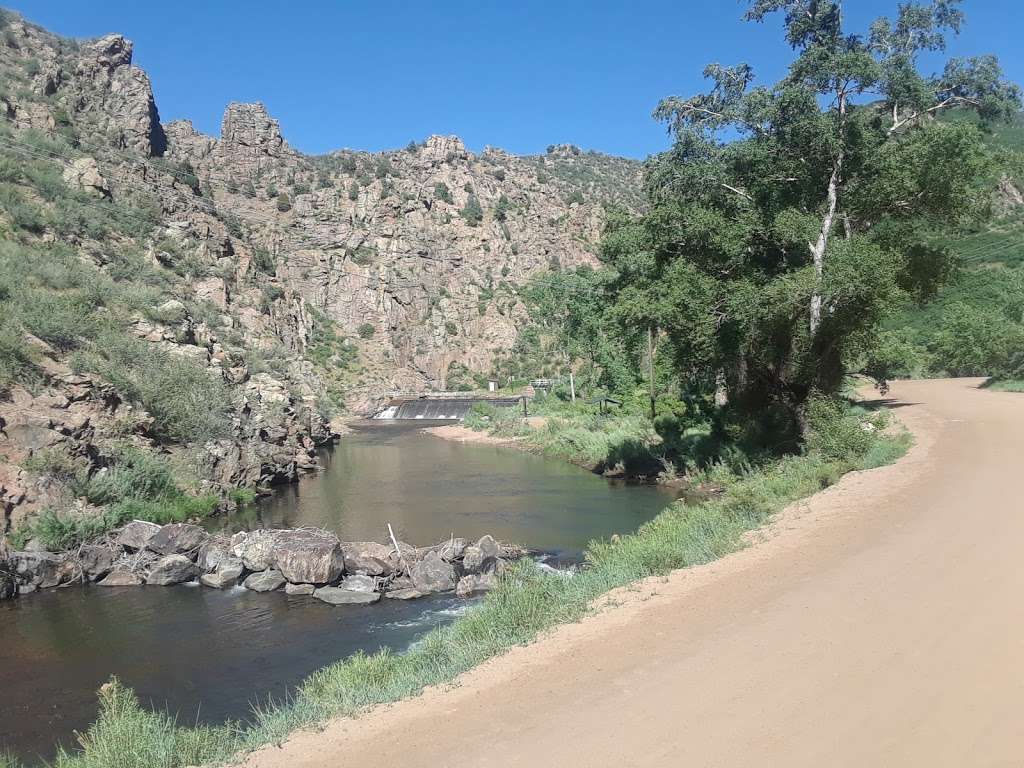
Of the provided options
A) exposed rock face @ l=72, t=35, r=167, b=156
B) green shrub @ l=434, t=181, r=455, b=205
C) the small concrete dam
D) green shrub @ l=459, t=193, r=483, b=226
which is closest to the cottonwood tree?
the small concrete dam

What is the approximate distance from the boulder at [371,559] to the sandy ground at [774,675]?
25.9 ft

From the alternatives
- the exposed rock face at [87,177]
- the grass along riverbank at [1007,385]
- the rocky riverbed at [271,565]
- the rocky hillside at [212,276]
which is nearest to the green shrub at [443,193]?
the rocky hillside at [212,276]

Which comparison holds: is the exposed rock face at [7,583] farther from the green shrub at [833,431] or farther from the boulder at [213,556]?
the green shrub at [833,431]

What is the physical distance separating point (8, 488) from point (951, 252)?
2630 centimetres

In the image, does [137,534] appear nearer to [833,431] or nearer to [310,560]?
[310,560]

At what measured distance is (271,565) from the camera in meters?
16.1

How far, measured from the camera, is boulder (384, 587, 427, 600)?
1462 cm

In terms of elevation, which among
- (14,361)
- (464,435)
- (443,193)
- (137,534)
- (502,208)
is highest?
(443,193)

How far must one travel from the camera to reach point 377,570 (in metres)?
15.5

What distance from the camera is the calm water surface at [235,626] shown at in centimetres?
1023

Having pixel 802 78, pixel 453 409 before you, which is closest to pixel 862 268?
pixel 802 78

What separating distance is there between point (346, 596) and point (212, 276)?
133 feet

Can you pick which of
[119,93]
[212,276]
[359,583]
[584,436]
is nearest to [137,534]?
[359,583]

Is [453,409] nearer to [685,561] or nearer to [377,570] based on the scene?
[377,570]
